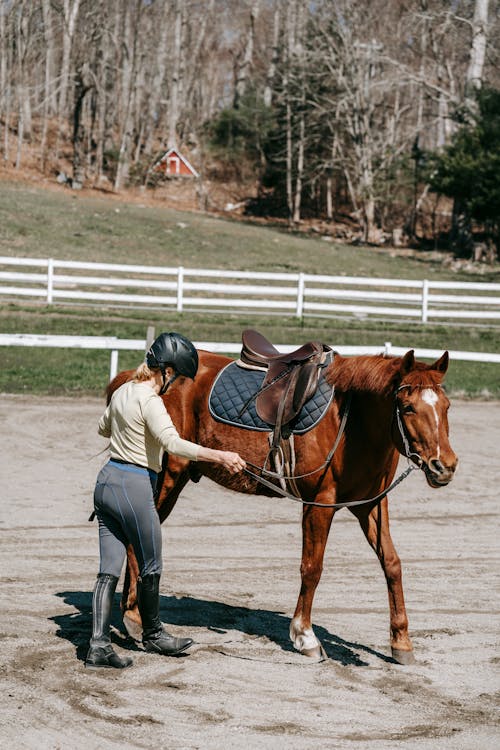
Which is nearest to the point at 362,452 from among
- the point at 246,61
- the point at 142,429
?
the point at 142,429

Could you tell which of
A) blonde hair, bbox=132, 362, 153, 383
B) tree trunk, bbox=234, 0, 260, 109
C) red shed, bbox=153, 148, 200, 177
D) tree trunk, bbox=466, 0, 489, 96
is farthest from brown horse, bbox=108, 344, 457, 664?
tree trunk, bbox=234, 0, 260, 109

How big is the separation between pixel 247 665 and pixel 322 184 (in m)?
56.9

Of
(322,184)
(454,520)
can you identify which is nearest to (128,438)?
(454,520)

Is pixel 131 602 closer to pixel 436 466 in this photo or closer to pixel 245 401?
pixel 245 401

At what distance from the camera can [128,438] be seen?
6.05 m

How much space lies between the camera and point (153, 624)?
628 centimetres

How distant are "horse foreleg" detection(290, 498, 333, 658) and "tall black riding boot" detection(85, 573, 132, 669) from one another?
1113 mm

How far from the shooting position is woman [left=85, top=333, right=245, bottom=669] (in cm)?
593

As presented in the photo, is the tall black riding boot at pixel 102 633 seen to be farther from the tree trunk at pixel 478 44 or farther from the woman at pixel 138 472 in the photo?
the tree trunk at pixel 478 44

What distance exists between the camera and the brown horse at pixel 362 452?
6145 mm

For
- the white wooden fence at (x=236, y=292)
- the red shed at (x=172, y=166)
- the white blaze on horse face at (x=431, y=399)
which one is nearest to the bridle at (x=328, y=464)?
the white blaze on horse face at (x=431, y=399)

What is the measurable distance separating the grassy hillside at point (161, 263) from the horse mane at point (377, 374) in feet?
36.4

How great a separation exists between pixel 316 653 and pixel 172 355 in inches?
82.9

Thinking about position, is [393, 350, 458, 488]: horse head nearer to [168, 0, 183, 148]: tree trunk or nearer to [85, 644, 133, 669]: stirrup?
[85, 644, 133, 669]: stirrup
